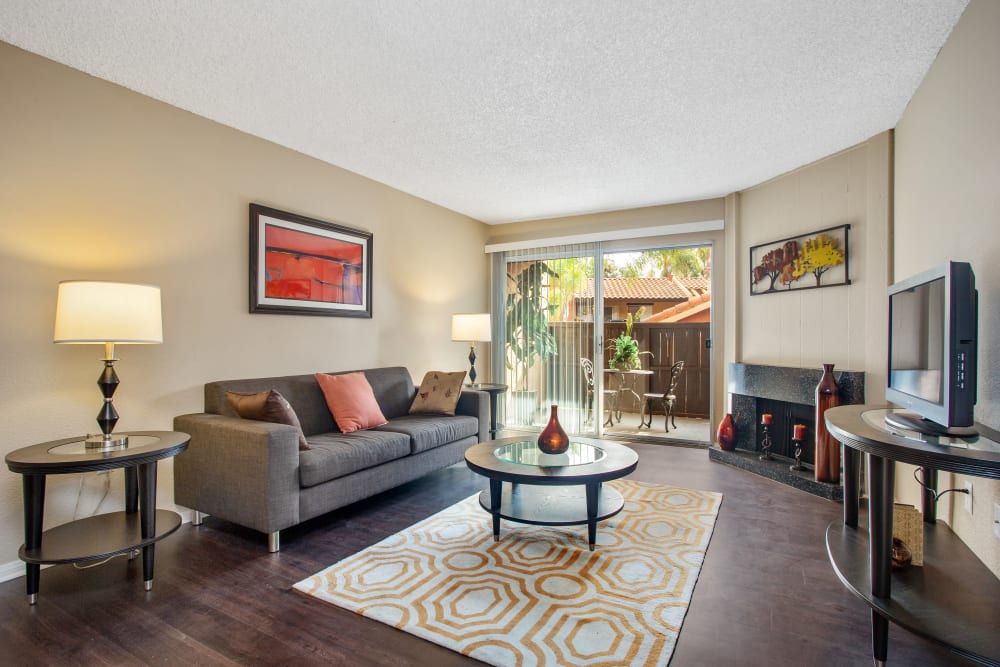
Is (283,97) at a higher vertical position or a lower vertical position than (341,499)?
higher

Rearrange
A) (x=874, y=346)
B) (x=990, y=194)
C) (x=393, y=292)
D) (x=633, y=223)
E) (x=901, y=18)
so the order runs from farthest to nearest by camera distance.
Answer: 1. (x=633, y=223)
2. (x=393, y=292)
3. (x=874, y=346)
4. (x=901, y=18)
5. (x=990, y=194)

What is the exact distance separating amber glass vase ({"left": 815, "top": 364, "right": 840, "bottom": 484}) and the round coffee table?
5.15 feet

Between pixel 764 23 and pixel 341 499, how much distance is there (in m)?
3.19

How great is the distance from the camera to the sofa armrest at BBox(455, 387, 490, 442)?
4.21 metres

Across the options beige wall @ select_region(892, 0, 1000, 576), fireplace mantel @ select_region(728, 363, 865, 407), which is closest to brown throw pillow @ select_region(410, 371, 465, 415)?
fireplace mantel @ select_region(728, 363, 865, 407)

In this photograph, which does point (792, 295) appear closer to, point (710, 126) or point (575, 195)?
point (710, 126)

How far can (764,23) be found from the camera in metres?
2.14

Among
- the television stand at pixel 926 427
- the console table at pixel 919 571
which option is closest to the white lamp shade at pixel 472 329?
the console table at pixel 919 571

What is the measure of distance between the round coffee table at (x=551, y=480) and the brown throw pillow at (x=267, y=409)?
3.33 feet

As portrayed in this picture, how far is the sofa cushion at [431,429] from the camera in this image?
3.46 meters

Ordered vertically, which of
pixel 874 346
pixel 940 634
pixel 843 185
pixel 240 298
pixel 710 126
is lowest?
pixel 940 634

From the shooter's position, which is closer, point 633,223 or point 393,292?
point 393,292

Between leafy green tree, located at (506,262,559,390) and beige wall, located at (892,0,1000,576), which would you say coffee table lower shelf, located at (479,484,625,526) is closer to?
beige wall, located at (892,0,1000,576)

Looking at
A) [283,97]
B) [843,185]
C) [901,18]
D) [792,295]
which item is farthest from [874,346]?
[283,97]
